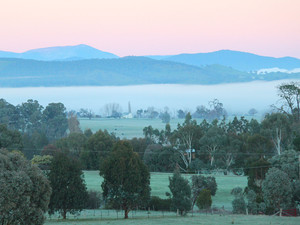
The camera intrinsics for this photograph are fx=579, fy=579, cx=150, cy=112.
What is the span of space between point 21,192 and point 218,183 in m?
38.6

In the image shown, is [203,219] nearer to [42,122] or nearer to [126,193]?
[126,193]

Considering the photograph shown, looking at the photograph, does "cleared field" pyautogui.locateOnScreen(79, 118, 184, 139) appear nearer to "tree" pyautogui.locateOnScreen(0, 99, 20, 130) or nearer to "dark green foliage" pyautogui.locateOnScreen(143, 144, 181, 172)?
"tree" pyautogui.locateOnScreen(0, 99, 20, 130)

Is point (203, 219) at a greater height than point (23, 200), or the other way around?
point (23, 200)

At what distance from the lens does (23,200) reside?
2375cm

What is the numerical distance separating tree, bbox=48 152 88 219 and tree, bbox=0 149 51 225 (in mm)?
10279

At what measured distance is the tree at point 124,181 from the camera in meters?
36.6

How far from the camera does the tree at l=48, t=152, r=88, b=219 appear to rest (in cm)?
3516

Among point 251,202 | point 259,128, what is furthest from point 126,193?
point 259,128

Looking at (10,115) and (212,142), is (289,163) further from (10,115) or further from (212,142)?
(10,115)

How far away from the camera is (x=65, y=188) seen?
117 feet

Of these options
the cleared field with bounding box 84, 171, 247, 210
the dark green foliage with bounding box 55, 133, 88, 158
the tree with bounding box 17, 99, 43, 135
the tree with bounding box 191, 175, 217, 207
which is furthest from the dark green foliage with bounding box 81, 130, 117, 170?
the tree with bounding box 17, 99, 43, 135

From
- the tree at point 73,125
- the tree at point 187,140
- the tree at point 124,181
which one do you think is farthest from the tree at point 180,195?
the tree at point 73,125

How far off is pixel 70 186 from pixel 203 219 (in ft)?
28.3

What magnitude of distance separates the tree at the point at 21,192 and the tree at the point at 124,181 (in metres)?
12.0
